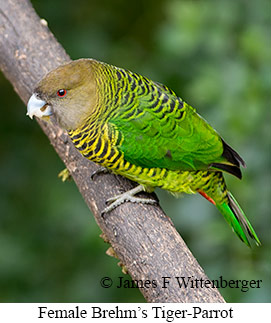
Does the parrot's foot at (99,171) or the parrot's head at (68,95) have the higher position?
the parrot's head at (68,95)

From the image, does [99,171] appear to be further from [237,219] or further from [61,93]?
[237,219]

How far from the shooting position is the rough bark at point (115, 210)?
2145 mm

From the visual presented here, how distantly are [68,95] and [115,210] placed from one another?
548 millimetres

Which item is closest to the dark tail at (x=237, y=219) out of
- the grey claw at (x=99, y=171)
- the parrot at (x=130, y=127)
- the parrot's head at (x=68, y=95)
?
the parrot at (x=130, y=127)

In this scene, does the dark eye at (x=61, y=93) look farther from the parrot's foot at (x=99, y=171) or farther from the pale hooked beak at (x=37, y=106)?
the parrot's foot at (x=99, y=171)

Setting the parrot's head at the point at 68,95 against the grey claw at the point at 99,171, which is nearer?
the parrot's head at the point at 68,95

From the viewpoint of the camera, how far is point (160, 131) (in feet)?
7.98

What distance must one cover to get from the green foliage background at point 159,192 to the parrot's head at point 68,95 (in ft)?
2.46

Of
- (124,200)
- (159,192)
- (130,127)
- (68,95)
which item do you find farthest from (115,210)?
Result: (159,192)

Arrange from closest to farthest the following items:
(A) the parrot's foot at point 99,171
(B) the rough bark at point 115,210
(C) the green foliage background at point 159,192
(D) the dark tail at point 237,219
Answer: (B) the rough bark at point 115,210, (A) the parrot's foot at point 99,171, (D) the dark tail at point 237,219, (C) the green foliage background at point 159,192

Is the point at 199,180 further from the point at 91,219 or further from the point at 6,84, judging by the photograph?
the point at 6,84

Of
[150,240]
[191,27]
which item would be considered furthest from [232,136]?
[150,240]

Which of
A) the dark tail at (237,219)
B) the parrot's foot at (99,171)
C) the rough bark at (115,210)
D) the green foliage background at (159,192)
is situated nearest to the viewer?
the rough bark at (115,210)
